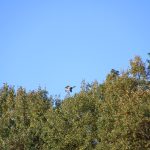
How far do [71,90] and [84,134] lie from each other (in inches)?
397

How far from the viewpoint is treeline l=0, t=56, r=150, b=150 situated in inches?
2330

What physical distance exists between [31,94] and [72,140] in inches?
568

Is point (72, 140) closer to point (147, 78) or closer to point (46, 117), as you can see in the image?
point (46, 117)

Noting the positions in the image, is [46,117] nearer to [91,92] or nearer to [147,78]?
[91,92]

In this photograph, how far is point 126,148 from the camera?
57.4m

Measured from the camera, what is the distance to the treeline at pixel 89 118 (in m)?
59.2

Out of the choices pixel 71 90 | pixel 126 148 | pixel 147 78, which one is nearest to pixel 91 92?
pixel 71 90

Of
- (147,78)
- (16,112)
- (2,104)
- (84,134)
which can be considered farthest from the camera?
(2,104)

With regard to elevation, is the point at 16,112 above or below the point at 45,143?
above

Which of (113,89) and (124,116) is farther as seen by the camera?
(113,89)

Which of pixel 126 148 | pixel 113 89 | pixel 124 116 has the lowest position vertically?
pixel 126 148

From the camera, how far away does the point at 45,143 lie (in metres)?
67.1

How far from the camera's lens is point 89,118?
64.2m

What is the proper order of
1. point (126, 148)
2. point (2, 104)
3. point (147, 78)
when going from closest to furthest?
point (126, 148)
point (147, 78)
point (2, 104)
